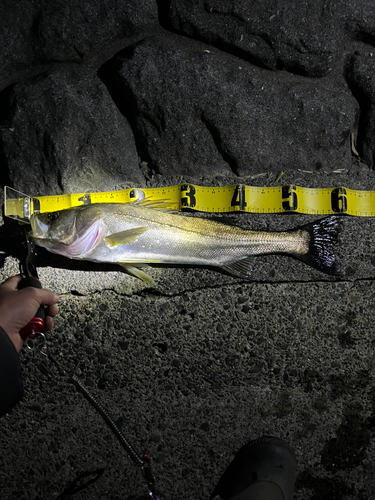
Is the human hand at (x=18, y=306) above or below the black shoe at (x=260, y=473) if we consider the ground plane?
above

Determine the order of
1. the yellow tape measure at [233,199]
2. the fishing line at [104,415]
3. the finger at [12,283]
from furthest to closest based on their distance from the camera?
the yellow tape measure at [233,199] → the fishing line at [104,415] → the finger at [12,283]

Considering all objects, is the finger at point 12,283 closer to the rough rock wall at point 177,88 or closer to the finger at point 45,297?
the finger at point 45,297

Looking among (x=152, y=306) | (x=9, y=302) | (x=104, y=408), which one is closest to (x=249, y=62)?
(x=152, y=306)

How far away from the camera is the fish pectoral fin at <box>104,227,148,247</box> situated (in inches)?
119

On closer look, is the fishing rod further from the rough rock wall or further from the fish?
the rough rock wall

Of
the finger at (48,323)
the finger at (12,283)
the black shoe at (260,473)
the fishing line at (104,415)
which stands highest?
the finger at (12,283)

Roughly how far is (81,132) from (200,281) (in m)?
1.71

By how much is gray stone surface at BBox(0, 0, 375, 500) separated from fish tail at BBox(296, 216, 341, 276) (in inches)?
6.0

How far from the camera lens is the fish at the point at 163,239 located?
301 centimetres

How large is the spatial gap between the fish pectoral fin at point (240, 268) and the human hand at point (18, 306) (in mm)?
1452

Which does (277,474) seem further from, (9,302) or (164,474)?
(9,302)

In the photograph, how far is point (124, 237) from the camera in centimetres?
302

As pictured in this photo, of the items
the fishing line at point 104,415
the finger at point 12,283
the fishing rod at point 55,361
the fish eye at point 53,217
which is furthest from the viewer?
the fishing line at point 104,415

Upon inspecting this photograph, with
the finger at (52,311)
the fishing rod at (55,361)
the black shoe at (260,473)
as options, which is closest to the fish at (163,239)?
the fishing rod at (55,361)
